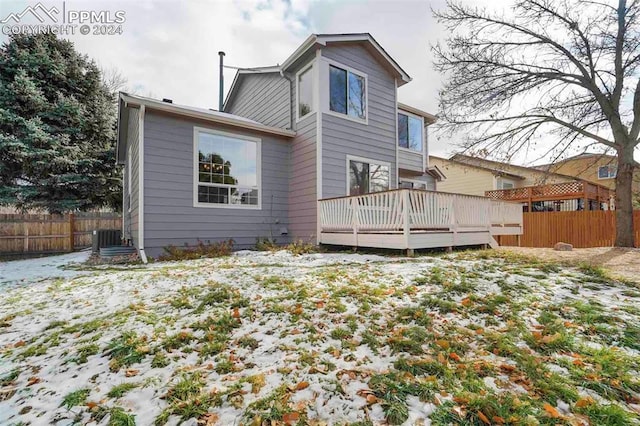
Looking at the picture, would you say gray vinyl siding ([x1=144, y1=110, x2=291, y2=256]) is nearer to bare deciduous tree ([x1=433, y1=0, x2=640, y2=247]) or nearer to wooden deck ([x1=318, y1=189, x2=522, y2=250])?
wooden deck ([x1=318, y1=189, x2=522, y2=250])

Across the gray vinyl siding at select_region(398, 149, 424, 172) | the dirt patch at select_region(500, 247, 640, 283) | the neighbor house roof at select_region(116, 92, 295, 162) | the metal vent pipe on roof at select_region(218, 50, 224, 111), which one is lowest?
the dirt patch at select_region(500, 247, 640, 283)

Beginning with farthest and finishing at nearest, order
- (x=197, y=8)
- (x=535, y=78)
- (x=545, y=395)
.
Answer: (x=535, y=78) → (x=197, y=8) → (x=545, y=395)

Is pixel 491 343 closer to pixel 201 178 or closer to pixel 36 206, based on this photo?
pixel 201 178

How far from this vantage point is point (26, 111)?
12297mm

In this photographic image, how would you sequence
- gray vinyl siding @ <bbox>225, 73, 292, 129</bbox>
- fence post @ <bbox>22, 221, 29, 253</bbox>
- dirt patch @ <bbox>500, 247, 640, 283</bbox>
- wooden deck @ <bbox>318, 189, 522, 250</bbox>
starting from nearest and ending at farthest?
dirt patch @ <bbox>500, 247, 640, 283</bbox> → wooden deck @ <bbox>318, 189, 522, 250</bbox> → gray vinyl siding @ <bbox>225, 73, 292, 129</bbox> → fence post @ <bbox>22, 221, 29, 253</bbox>

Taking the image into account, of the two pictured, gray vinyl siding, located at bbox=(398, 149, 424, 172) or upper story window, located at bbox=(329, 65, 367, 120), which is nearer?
upper story window, located at bbox=(329, 65, 367, 120)

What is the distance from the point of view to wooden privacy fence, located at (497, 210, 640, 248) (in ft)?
35.2

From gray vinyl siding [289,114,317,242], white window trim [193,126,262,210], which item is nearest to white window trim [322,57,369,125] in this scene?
gray vinyl siding [289,114,317,242]

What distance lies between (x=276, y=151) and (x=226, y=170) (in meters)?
1.71

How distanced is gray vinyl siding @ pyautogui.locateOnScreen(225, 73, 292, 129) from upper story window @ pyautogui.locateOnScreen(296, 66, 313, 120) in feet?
1.86

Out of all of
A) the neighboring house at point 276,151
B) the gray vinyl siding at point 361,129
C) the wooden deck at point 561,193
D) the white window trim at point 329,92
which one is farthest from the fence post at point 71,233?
the wooden deck at point 561,193

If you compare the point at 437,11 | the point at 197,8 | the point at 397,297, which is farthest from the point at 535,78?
the point at 197,8

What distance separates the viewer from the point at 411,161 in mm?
12336

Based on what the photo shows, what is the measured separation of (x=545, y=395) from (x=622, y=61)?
38.5 ft
